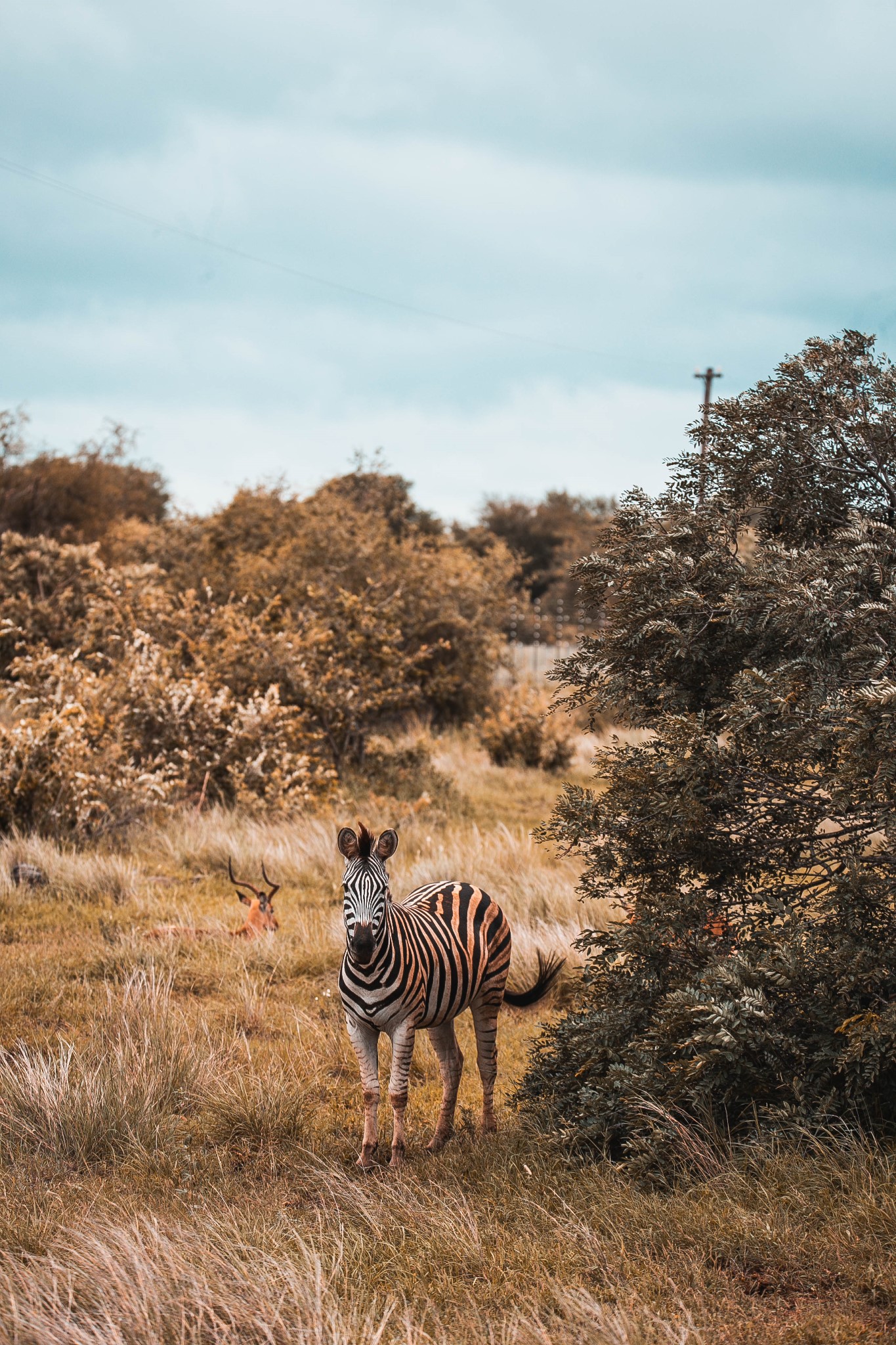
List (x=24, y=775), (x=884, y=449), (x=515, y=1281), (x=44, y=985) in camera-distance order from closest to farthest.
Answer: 1. (x=515, y=1281)
2. (x=884, y=449)
3. (x=44, y=985)
4. (x=24, y=775)

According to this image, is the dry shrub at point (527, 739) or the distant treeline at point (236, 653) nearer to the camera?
the distant treeline at point (236, 653)

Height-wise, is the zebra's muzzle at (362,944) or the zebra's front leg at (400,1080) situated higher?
the zebra's muzzle at (362,944)

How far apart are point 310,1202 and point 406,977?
3.42 ft

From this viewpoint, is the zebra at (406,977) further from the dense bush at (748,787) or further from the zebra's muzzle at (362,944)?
the dense bush at (748,787)

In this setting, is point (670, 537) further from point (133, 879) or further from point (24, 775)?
point (24, 775)

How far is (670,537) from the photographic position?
5352mm

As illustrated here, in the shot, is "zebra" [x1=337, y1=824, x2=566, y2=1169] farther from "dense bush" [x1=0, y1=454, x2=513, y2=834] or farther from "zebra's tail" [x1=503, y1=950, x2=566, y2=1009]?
"dense bush" [x1=0, y1=454, x2=513, y2=834]

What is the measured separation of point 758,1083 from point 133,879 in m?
6.94

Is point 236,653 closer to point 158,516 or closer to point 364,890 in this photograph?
point 364,890

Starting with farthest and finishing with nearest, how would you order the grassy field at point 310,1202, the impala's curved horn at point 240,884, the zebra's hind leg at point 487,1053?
1. the impala's curved horn at point 240,884
2. the zebra's hind leg at point 487,1053
3. the grassy field at point 310,1202

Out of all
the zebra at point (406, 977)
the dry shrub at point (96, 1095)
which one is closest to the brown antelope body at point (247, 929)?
the dry shrub at point (96, 1095)

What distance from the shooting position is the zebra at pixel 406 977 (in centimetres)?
515

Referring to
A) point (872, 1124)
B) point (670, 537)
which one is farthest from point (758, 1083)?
point (670, 537)

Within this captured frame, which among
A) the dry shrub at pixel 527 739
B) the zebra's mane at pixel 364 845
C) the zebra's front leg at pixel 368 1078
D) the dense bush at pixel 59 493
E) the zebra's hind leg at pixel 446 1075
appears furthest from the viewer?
the dense bush at pixel 59 493
